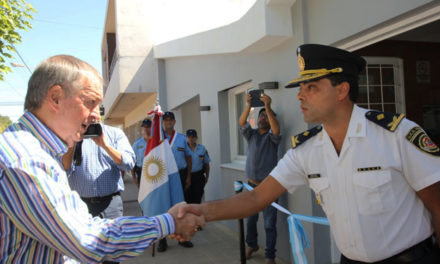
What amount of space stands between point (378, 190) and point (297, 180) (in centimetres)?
56

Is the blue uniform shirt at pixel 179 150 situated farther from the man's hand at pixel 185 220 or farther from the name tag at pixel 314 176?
the name tag at pixel 314 176

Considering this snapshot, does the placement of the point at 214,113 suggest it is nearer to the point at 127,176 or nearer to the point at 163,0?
the point at 163,0

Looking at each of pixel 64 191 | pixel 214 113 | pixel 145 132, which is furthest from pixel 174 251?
pixel 64 191

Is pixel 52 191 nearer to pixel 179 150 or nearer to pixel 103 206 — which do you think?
pixel 103 206

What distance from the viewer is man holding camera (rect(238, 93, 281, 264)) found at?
452 cm

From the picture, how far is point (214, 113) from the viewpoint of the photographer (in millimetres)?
7273

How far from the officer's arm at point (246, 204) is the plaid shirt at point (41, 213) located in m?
0.92

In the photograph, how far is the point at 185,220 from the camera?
204 centimetres

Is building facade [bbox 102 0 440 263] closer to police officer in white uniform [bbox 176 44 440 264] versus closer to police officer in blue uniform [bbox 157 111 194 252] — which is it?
police officer in blue uniform [bbox 157 111 194 252]

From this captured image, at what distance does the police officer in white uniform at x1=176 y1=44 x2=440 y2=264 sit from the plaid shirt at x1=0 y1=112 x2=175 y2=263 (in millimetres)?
825

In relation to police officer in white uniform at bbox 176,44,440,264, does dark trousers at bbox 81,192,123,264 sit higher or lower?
lower

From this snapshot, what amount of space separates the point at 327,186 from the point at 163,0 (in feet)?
35.0

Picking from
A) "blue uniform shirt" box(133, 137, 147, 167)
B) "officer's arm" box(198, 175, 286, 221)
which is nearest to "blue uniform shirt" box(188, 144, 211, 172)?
"blue uniform shirt" box(133, 137, 147, 167)

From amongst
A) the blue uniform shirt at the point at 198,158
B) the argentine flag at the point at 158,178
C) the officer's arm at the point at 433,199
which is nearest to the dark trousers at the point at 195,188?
the blue uniform shirt at the point at 198,158
